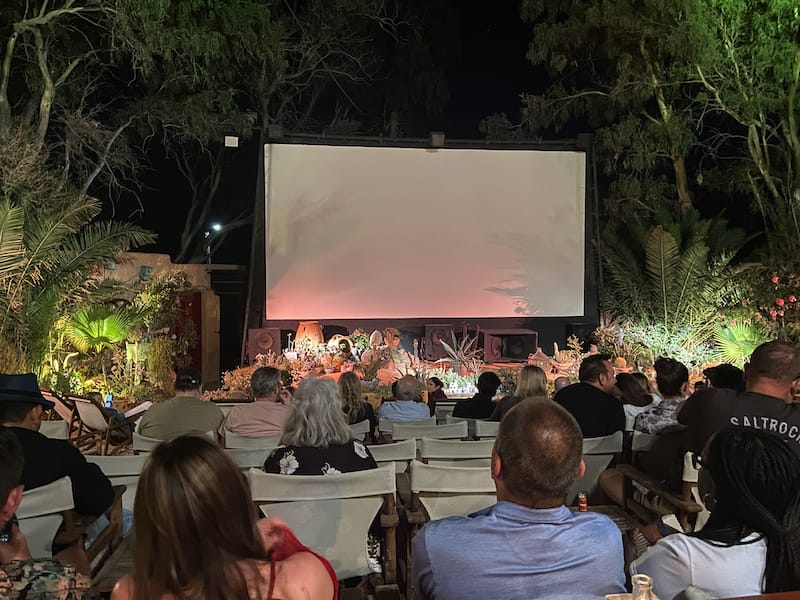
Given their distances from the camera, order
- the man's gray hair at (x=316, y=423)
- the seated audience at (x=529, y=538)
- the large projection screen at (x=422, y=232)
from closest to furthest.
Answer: the seated audience at (x=529, y=538) → the man's gray hair at (x=316, y=423) → the large projection screen at (x=422, y=232)

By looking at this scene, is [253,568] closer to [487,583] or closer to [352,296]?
[487,583]

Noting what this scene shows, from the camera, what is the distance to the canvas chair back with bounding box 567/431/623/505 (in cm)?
303

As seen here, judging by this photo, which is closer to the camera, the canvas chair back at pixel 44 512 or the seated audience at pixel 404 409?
the canvas chair back at pixel 44 512

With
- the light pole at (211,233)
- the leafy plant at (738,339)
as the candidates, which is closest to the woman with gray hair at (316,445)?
the leafy plant at (738,339)

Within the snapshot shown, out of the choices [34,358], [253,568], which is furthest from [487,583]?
[34,358]

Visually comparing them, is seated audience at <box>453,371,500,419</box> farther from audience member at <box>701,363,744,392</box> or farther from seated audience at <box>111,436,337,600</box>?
seated audience at <box>111,436,337,600</box>

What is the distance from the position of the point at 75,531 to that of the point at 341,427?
94cm

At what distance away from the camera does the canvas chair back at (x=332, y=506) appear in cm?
220

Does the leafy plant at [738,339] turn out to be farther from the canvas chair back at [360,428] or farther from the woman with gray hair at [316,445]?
the woman with gray hair at [316,445]

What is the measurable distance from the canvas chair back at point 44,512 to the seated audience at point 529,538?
126 centimetres

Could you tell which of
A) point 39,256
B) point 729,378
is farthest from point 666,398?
point 39,256

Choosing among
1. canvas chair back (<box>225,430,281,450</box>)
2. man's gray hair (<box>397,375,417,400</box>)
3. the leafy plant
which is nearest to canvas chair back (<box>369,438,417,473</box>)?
canvas chair back (<box>225,430,281,450</box>)

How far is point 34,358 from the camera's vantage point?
640 centimetres

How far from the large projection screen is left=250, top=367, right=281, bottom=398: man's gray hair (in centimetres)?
616
